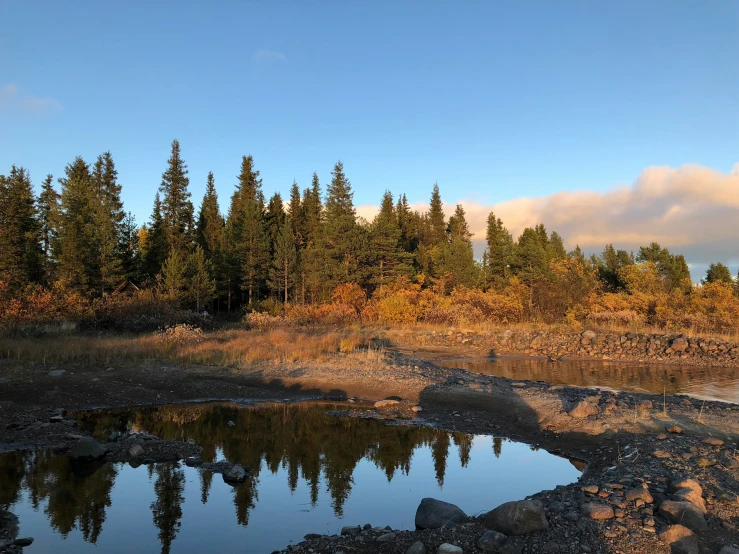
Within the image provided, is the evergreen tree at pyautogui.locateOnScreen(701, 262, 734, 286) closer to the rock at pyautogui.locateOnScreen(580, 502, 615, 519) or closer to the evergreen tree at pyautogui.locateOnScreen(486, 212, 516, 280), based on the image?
the evergreen tree at pyautogui.locateOnScreen(486, 212, 516, 280)

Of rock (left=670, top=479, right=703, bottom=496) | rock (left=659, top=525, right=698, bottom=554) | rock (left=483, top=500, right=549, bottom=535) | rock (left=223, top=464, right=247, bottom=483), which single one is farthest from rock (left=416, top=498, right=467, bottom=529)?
rock (left=223, top=464, right=247, bottom=483)

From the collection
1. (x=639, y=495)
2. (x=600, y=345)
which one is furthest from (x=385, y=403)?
(x=600, y=345)

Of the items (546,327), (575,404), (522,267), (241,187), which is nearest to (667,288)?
(546,327)

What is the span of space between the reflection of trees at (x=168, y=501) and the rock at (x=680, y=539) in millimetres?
6125

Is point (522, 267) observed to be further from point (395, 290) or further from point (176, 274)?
point (176, 274)

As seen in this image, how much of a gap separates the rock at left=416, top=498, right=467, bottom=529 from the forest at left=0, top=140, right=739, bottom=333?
2371 centimetres

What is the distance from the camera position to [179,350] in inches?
836

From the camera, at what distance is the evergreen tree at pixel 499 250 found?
6744cm

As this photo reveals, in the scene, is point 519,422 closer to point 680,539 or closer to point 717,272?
point 680,539

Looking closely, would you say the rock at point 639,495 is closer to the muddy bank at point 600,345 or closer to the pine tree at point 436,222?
the muddy bank at point 600,345

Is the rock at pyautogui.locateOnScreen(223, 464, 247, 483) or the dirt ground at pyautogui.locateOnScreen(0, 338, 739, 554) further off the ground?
the dirt ground at pyautogui.locateOnScreen(0, 338, 739, 554)

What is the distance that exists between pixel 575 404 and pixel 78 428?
40.9ft

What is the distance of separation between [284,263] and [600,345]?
31.7 meters

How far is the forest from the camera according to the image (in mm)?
34125
